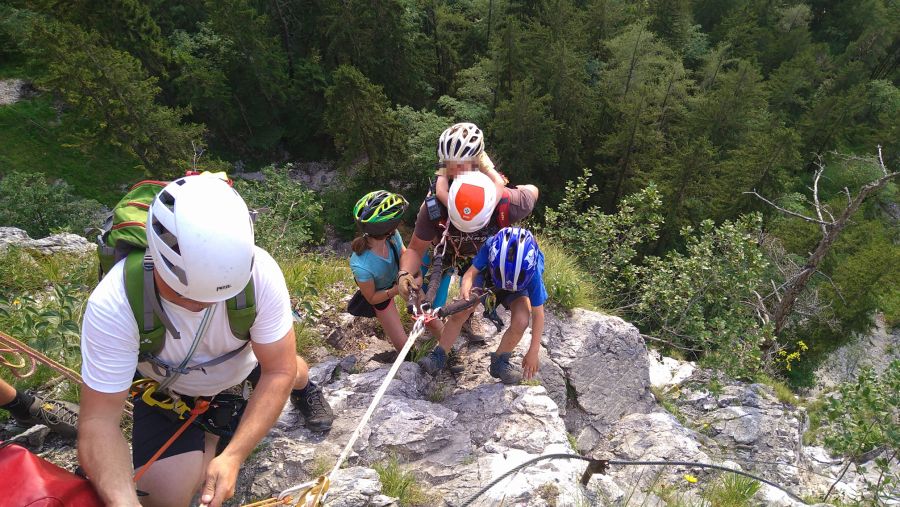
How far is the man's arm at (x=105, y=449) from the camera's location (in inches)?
82.3

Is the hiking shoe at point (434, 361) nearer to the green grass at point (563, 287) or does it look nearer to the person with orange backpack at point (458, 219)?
the person with orange backpack at point (458, 219)

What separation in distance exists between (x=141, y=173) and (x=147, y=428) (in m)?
26.1

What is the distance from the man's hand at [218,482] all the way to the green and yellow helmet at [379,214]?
231cm

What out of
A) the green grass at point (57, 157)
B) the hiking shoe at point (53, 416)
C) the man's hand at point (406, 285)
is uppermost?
the man's hand at point (406, 285)

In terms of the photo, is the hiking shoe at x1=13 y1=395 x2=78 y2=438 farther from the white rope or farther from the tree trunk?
the tree trunk

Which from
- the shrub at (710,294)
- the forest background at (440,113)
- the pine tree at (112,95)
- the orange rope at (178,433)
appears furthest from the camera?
the forest background at (440,113)

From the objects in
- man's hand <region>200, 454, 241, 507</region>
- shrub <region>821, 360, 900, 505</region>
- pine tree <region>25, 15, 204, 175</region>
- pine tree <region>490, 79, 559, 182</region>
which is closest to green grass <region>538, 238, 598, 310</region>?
shrub <region>821, 360, 900, 505</region>

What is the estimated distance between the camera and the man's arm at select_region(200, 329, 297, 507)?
2240 mm

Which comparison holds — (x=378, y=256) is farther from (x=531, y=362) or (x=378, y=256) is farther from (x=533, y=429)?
(x=533, y=429)

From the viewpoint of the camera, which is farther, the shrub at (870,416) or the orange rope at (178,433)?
the shrub at (870,416)

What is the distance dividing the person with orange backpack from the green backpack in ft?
5.99

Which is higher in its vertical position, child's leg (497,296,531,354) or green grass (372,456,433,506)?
child's leg (497,296,531,354)

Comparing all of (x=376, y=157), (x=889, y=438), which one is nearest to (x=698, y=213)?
(x=376, y=157)

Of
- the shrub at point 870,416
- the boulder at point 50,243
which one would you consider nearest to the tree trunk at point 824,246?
the shrub at point 870,416
